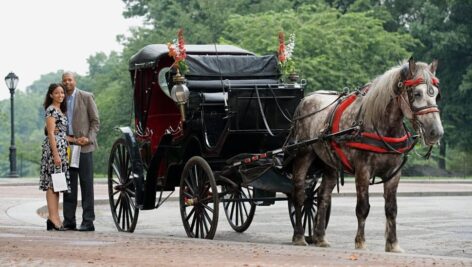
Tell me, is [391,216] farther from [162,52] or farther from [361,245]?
[162,52]

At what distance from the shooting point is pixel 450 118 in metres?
57.7

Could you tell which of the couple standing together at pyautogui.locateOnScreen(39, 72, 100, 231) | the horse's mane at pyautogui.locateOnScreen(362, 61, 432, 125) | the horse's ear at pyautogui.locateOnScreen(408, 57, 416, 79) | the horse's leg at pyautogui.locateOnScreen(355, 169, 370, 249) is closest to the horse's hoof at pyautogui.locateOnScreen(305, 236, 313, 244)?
the horse's leg at pyautogui.locateOnScreen(355, 169, 370, 249)

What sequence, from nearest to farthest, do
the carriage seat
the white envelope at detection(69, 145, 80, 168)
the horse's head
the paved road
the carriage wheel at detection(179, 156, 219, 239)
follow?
the paved road, the horse's head, the carriage wheel at detection(179, 156, 219, 239), the white envelope at detection(69, 145, 80, 168), the carriage seat

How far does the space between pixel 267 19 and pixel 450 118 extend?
11.5 metres

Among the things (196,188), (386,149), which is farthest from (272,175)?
(386,149)

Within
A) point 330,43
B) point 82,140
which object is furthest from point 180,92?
point 330,43

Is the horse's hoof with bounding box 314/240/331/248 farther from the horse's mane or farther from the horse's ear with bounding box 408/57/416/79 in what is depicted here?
the horse's ear with bounding box 408/57/416/79

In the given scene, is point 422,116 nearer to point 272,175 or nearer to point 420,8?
point 272,175

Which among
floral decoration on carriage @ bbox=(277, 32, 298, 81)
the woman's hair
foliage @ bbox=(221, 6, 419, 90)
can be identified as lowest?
the woman's hair

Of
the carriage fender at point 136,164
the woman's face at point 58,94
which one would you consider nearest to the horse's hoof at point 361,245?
the carriage fender at point 136,164

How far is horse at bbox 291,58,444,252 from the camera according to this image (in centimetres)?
1120

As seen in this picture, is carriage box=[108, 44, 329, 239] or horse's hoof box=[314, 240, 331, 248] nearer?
horse's hoof box=[314, 240, 331, 248]

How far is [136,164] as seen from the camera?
14.6 meters

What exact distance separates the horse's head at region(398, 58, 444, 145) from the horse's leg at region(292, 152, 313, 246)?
1.94 meters
